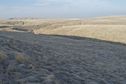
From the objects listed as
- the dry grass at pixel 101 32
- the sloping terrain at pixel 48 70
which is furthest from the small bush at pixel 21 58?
the dry grass at pixel 101 32

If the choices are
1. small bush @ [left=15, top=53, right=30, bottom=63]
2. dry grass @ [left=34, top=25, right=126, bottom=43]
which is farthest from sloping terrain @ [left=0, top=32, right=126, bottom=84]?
dry grass @ [left=34, top=25, right=126, bottom=43]

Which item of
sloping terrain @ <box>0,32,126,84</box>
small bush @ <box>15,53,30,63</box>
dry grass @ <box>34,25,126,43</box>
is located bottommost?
dry grass @ <box>34,25,126,43</box>

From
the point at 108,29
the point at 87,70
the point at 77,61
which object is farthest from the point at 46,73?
the point at 108,29

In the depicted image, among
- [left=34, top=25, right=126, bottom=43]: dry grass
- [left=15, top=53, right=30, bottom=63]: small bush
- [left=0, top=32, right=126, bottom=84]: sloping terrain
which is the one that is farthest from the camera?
[left=34, top=25, right=126, bottom=43]: dry grass

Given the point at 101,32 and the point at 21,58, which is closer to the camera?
the point at 21,58

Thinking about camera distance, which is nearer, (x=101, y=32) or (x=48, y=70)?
(x=48, y=70)

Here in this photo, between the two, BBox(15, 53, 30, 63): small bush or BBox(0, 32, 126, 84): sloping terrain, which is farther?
BBox(15, 53, 30, 63): small bush

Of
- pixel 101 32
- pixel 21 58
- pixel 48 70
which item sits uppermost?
pixel 21 58

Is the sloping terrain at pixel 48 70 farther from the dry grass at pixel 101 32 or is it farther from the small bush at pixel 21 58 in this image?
the dry grass at pixel 101 32

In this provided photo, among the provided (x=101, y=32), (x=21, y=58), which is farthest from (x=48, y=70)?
(x=101, y=32)

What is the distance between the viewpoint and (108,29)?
177 feet

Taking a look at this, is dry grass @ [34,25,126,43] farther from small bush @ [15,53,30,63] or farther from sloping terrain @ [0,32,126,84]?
small bush @ [15,53,30,63]

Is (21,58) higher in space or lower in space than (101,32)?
higher

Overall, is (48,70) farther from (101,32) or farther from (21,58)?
(101,32)
